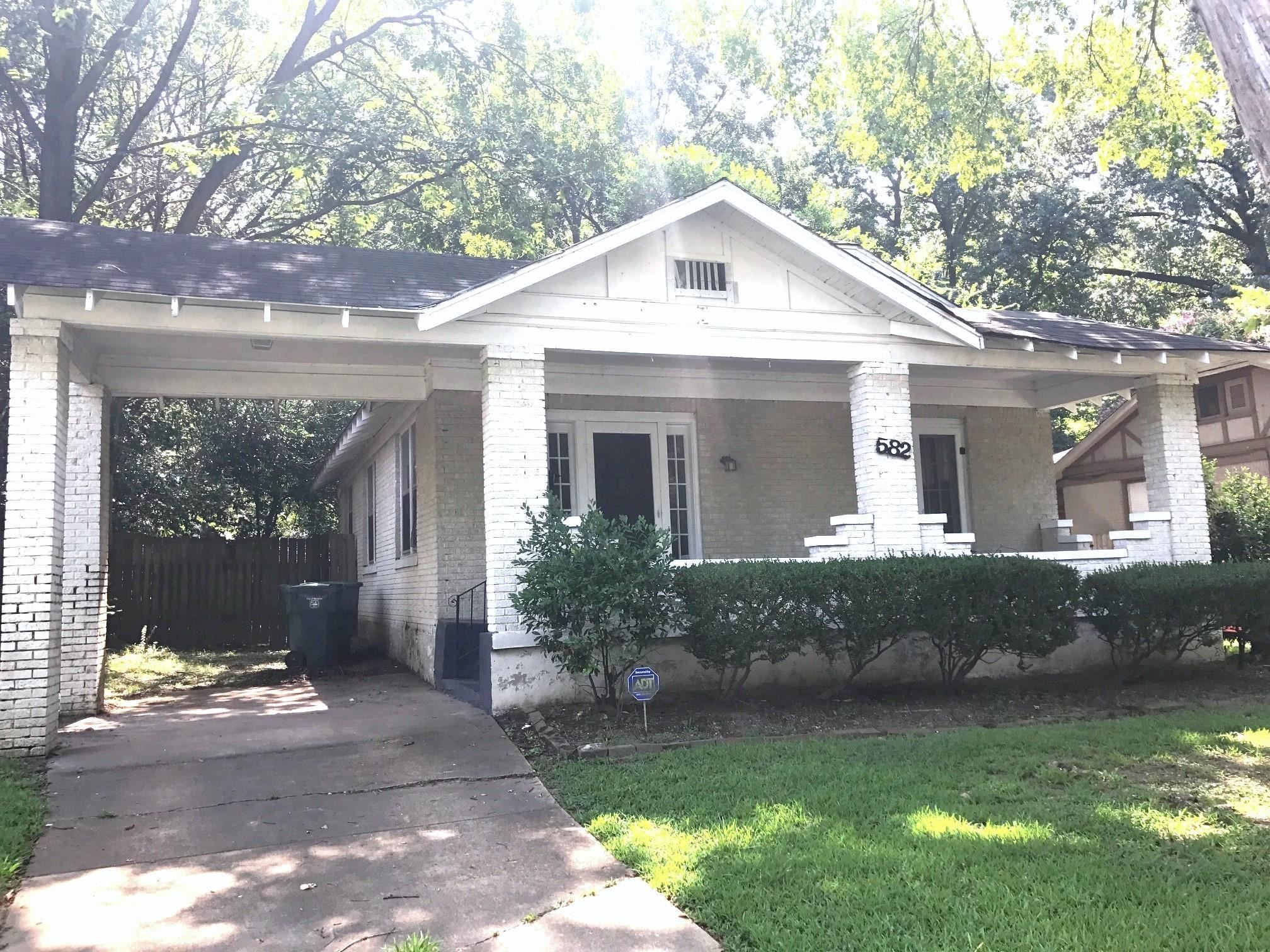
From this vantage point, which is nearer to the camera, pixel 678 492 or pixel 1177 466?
pixel 1177 466

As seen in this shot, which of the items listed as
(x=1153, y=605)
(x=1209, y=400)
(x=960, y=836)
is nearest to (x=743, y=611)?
(x=960, y=836)

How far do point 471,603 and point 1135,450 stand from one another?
57.4 feet

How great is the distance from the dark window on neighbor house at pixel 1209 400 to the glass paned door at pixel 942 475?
10293 millimetres

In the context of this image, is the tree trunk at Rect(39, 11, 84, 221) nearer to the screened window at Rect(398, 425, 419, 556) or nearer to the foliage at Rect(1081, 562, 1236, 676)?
the screened window at Rect(398, 425, 419, 556)

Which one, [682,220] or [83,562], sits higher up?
[682,220]

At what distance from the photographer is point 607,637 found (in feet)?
26.6

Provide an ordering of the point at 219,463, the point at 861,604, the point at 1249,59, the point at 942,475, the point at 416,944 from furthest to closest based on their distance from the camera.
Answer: the point at 219,463
the point at 942,475
the point at 861,604
the point at 1249,59
the point at 416,944

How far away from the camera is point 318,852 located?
5230mm

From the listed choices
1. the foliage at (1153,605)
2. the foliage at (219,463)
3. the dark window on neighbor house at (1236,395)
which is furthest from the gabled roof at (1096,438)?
the foliage at (219,463)

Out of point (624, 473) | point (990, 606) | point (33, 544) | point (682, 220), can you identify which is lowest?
point (990, 606)

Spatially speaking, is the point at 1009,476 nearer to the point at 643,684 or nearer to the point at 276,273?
the point at 643,684

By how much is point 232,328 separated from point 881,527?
673 cm

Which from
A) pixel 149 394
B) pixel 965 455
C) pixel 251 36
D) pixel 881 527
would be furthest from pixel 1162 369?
pixel 251 36

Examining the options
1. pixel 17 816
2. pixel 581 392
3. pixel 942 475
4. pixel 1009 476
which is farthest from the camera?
pixel 1009 476
